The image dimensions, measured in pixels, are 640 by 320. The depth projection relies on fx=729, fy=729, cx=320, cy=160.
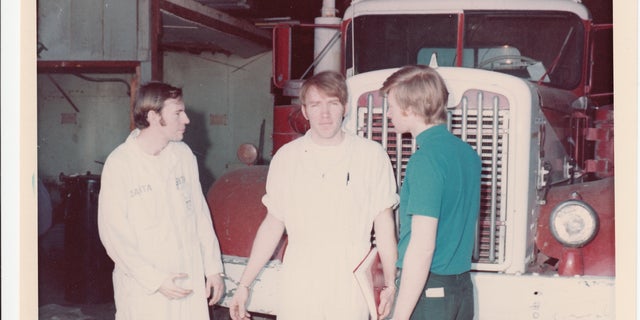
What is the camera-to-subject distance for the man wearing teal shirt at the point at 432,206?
8.46 feet

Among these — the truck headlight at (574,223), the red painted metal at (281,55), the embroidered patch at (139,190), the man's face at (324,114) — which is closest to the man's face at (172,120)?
the embroidered patch at (139,190)

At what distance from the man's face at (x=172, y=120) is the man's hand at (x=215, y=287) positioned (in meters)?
0.72

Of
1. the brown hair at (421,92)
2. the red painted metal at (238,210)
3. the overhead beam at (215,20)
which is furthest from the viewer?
the overhead beam at (215,20)

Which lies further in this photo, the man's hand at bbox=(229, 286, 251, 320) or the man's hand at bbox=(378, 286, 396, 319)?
the man's hand at bbox=(229, 286, 251, 320)

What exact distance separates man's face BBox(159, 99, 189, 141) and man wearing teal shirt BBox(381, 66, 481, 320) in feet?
3.92

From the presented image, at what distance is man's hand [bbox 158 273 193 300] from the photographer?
3.43 meters

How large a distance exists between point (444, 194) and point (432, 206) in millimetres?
91

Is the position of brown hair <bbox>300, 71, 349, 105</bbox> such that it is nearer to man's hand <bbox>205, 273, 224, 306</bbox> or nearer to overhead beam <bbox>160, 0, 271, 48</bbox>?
man's hand <bbox>205, 273, 224, 306</bbox>

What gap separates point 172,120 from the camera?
11.5 ft

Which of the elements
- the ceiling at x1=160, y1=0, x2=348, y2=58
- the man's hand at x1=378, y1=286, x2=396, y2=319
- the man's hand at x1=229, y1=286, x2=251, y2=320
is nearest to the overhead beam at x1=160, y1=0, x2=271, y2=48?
the ceiling at x1=160, y1=0, x2=348, y2=58

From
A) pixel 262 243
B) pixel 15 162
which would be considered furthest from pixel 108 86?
pixel 262 243

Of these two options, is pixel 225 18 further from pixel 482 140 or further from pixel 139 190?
pixel 482 140

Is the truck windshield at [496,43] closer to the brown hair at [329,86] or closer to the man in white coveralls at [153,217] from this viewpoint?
the brown hair at [329,86]

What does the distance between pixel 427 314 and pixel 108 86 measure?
5.54 meters
